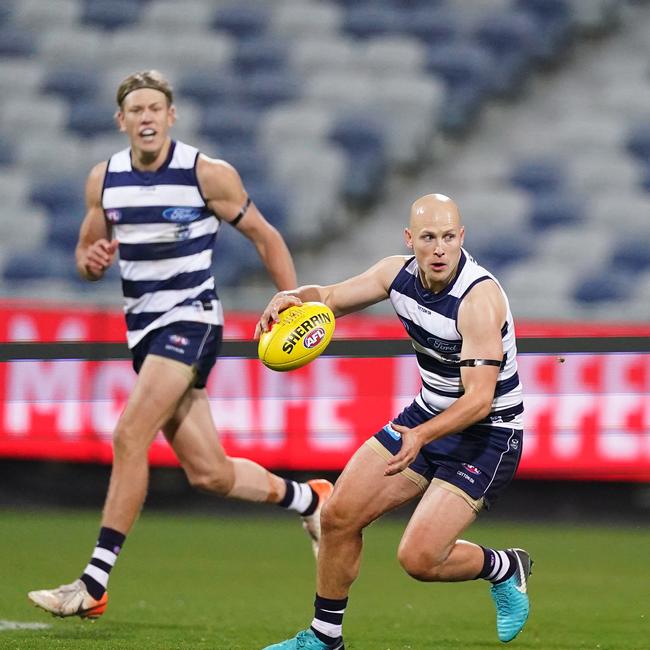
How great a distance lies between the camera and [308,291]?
5.29 m

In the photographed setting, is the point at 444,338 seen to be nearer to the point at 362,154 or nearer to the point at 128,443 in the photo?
the point at 128,443

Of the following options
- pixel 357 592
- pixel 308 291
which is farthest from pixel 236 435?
pixel 308 291

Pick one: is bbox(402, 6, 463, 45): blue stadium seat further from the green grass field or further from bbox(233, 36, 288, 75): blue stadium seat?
the green grass field

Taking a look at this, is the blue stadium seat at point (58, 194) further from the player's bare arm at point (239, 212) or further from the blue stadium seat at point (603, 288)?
the player's bare arm at point (239, 212)

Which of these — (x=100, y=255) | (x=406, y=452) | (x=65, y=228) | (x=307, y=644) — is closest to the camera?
(x=406, y=452)

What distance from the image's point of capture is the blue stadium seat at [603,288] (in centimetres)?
1136

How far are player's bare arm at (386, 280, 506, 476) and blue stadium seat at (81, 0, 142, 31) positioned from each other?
955 centimetres

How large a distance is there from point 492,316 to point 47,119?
9.13 m

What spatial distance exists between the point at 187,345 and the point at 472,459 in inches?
64.4

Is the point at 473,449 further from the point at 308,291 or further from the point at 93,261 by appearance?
the point at 93,261

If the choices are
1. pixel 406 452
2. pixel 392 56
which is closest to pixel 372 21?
pixel 392 56

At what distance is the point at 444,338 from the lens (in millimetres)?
4934

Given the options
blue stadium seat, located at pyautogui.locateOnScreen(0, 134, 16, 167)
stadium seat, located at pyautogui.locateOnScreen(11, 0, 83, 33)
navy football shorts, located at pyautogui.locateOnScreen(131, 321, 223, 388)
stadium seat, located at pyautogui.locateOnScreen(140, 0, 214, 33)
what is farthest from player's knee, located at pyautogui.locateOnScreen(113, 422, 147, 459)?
stadium seat, located at pyautogui.locateOnScreen(11, 0, 83, 33)

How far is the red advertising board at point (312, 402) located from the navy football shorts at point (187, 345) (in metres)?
2.87
